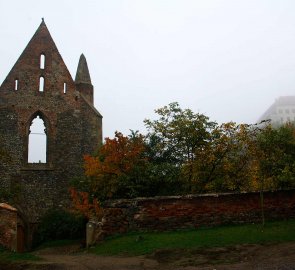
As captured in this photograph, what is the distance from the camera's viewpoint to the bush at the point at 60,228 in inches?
992

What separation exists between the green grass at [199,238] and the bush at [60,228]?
9893 mm

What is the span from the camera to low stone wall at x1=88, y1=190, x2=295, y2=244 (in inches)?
618

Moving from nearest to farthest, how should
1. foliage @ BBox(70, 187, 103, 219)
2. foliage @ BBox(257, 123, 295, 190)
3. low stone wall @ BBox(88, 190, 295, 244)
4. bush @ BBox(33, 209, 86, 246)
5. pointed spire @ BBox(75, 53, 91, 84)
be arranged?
low stone wall @ BBox(88, 190, 295, 244) → foliage @ BBox(257, 123, 295, 190) → foliage @ BBox(70, 187, 103, 219) → bush @ BBox(33, 209, 86, 246) → pointed spire @ BBox(75, 53, 91, 84)

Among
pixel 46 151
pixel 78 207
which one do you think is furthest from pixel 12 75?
pixel 78 207

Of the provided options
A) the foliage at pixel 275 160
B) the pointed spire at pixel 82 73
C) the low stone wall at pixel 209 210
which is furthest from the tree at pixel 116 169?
the pointed spire at pixel 82 73

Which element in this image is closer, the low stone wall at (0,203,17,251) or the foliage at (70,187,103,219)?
the low stone wall at (0,203,17,251)

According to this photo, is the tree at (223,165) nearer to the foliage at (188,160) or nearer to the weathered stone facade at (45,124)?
the foliage at (188,160)

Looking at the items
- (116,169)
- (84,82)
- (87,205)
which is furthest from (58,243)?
(84,82)

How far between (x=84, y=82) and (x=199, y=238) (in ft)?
71.1

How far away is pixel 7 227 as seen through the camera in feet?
53.0

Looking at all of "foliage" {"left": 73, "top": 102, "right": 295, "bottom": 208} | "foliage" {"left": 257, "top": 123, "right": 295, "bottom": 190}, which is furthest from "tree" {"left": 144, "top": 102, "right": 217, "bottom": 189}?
"foliage" {"left": 257, "top": 123, "right": 295, "bottom": 190}

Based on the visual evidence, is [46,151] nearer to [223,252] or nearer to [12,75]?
[12,75]

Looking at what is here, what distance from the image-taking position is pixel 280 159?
16.6 meters

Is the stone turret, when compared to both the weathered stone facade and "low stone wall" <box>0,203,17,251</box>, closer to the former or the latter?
the weathered stone facade
